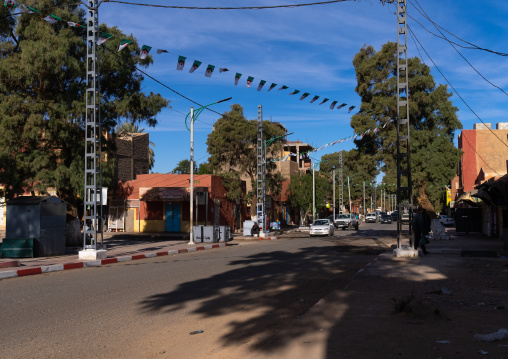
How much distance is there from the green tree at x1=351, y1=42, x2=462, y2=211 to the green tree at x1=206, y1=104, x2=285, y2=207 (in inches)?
310

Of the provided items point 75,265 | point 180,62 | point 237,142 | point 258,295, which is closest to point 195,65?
point 180,62

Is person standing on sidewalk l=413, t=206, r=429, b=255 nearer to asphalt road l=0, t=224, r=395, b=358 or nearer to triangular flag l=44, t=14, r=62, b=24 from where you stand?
asphalt road l=0, t=224, r=395, b=358

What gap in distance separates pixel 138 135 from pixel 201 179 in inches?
511

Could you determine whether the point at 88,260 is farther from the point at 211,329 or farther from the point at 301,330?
the point at 301,330

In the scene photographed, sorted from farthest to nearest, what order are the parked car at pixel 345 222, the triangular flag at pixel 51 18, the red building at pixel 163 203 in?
the parked car at pixel 345 222, the red building at pixel 163 203, the triangular flag at pixel 51 18

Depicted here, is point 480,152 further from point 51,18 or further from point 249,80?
point 51,18

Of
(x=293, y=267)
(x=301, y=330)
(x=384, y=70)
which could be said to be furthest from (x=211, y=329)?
(x=384, y=70)

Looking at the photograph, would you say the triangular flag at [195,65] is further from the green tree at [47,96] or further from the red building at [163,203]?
Result: the red building at [163,203]

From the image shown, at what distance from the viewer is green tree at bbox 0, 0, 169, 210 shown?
23.5 meters

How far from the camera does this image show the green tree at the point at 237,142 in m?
43.3

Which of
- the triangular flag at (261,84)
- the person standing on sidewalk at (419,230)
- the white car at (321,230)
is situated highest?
the triangular flag at (261,84)

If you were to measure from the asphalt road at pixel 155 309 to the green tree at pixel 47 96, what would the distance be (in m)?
11.0

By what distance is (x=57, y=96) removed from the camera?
24.4m

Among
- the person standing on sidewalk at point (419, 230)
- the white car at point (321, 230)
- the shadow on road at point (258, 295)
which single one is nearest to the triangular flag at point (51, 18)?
the shadow on road at point (258, 295)
